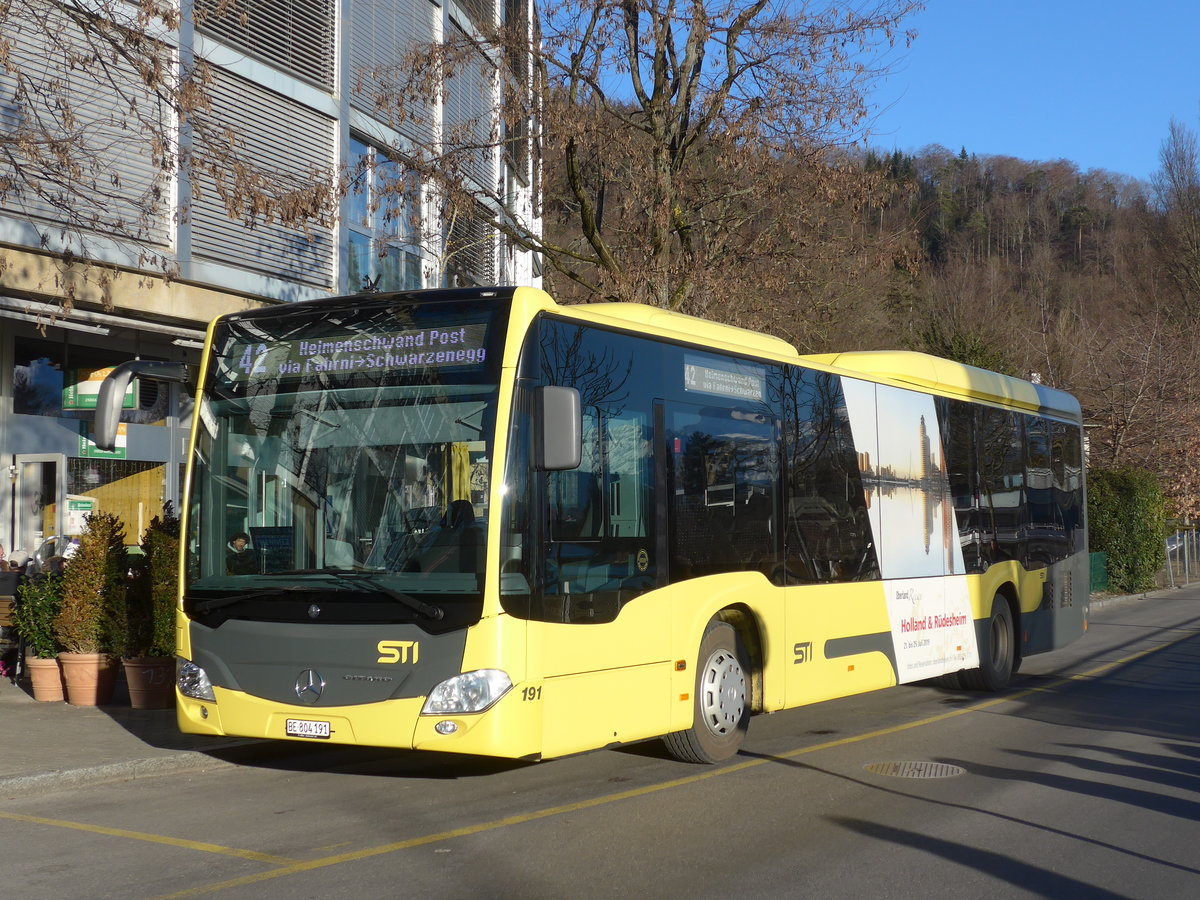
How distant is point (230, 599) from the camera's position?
318 inches

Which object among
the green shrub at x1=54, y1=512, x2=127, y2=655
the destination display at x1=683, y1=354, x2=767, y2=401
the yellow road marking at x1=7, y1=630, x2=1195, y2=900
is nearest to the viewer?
the yellow road marking at x1=7, y1=630, x2=1195, y2=900

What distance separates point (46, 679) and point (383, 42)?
1260 centimetres

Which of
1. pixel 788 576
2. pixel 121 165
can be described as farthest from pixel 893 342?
pixel 788 576

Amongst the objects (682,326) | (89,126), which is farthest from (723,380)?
(89,126)

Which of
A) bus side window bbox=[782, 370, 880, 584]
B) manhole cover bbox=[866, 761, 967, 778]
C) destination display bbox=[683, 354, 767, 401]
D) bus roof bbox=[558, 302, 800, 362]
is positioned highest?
bus roof bbox=[558, 302, 800, 362]

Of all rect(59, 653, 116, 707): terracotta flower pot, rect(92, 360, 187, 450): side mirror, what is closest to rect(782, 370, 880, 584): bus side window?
rect(92, 360, 187, 450): side mirror

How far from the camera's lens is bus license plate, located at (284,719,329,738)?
7.72 metres

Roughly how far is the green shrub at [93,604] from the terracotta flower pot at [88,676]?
0.35 ft

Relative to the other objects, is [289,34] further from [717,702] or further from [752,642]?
[717,702]

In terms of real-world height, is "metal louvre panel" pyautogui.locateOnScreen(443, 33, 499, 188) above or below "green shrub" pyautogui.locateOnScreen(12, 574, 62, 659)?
above

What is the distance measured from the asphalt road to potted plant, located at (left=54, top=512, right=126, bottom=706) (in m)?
2.96

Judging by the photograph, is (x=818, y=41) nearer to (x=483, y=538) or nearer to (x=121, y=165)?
(x=121, y=165)

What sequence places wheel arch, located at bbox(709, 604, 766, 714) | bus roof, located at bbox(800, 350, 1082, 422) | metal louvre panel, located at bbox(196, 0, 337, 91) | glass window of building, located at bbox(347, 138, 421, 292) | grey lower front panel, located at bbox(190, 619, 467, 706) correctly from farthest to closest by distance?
1. glass window of building, located at bbox(347, 138, 421, 292)
2. metal louvre panel, located at bbox(196, 0, 337, 91)
3. bus roof, located at bbox(800, 350, 1082, 422)
4. wheel arch, located at bbox(709, 604, 766, 714)
5. grey lower front panel, located at bbox(190, 619, 467, 706)

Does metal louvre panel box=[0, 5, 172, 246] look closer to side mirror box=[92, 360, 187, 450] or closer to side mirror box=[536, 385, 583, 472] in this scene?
side mirror box=[92, 360, 187, 450]
